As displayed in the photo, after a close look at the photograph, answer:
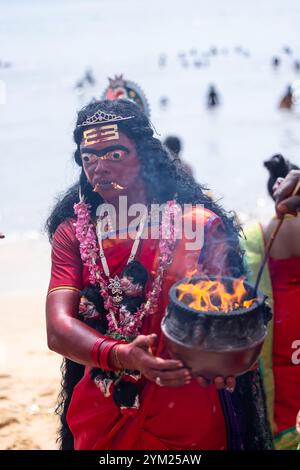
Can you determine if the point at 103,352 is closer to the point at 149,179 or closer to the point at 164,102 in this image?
the point at 149,179

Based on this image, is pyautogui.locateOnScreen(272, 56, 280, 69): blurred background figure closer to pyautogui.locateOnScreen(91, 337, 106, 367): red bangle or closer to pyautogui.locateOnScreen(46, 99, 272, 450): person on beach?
pyautogui.locateOnScreen(46, 99, 272, 450): person on beach

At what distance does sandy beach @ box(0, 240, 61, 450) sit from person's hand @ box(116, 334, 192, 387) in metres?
2.83

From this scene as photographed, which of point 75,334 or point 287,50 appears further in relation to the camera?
point 287,50

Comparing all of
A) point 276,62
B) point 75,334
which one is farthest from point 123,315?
point 276,62

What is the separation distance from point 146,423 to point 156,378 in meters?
0.43

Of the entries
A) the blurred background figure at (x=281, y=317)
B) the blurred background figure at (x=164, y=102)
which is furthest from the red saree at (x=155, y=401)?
the blurred background figure at (x=164, y=102)

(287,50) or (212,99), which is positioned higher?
(287,50)

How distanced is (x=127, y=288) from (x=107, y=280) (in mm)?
100

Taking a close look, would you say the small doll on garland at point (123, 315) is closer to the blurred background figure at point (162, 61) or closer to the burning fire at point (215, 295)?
the burning fire at point (215, 295)

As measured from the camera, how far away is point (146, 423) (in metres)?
2.62

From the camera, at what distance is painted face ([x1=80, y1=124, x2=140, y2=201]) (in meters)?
2.64

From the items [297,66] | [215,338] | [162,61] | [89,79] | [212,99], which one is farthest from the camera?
[162,61]

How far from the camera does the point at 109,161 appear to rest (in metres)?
2.65
